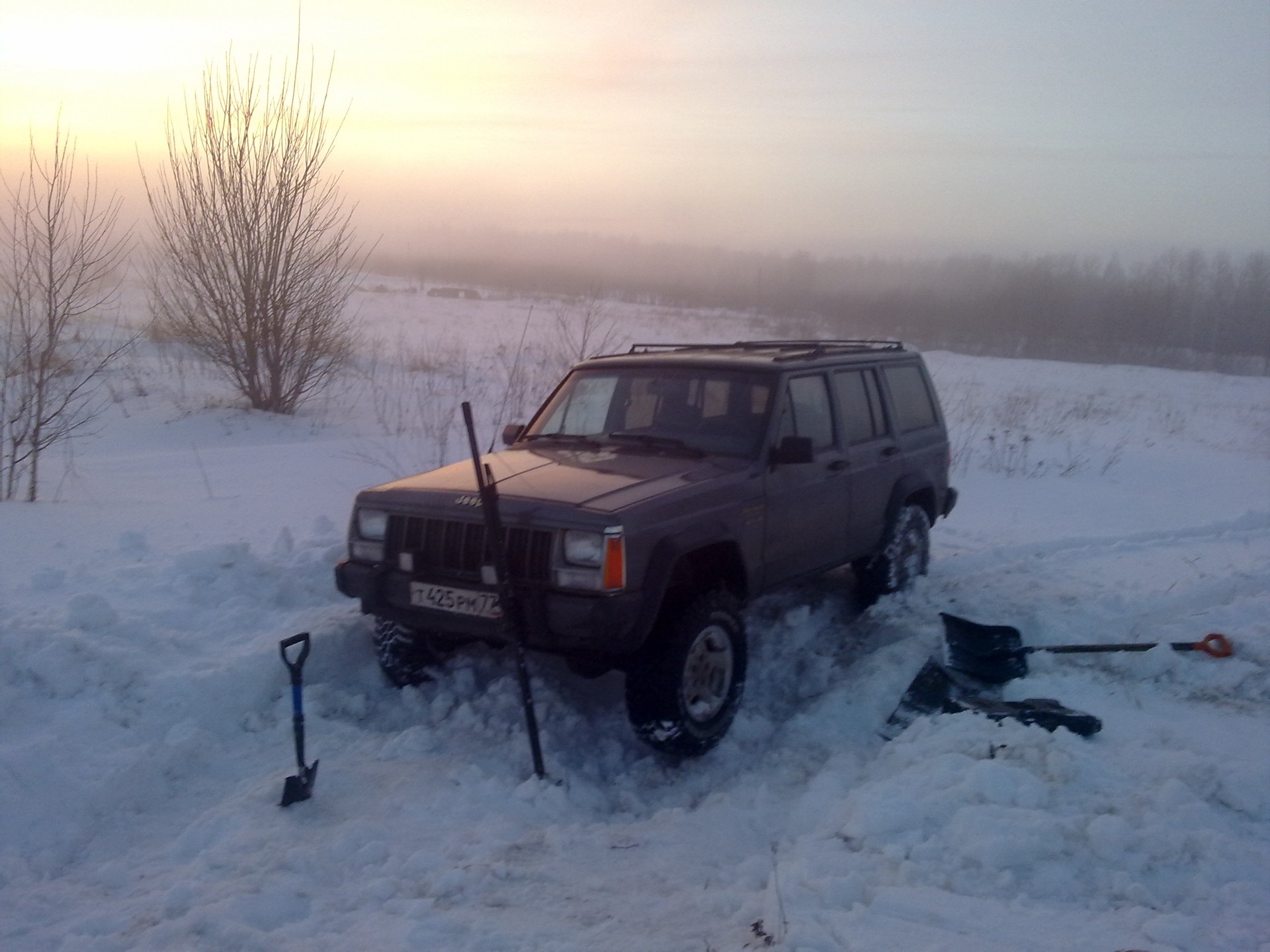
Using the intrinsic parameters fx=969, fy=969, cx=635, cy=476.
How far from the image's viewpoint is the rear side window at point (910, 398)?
6727mm

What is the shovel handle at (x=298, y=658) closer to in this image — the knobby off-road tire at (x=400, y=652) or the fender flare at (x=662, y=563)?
the knobby off-road tire at (x=400, y=652)

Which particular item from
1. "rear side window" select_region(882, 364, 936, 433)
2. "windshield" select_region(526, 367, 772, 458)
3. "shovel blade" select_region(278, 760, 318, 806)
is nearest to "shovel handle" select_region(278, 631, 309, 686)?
"shovel blade" select_region(278, 760, 318, 806)

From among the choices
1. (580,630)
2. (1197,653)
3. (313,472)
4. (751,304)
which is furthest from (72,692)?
(751,304)

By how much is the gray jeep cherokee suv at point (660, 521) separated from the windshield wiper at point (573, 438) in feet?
0.05

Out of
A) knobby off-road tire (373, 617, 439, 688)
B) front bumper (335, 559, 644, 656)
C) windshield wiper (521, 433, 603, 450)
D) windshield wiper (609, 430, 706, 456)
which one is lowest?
knobby off-road tire (373, 617, 439, 688)

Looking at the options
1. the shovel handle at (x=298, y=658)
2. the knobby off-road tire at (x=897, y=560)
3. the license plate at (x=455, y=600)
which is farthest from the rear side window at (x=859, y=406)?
the shovel handle at (x=298, y=658)

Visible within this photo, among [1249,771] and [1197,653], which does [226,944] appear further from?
A: [1197,653]

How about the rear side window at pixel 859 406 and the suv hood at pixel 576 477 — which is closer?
the suv hood at pixel 576 477

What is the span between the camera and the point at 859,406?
628 centimetres

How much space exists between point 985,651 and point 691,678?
6.09 ft

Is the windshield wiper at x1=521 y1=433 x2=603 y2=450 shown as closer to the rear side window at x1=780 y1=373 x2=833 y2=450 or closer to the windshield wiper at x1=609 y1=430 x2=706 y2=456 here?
the windshield wiper at x1=609 y1=430 x2=706 y2=456

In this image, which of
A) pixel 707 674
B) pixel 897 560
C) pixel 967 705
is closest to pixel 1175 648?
pixel 967 705

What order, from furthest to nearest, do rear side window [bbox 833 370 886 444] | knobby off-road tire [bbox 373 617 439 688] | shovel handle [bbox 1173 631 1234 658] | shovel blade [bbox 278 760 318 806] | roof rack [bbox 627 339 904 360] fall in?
roof rack [bbox 627 339 904 360]
rear side window [bbox 833 370 886 444]
shovel handle [bbox 1173 631 1234 658]
knobby off-road tire [bbox 373 617 439 688]
shovel blade [bbox 278 760 318 806]

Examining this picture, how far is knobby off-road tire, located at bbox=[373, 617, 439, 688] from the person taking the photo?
16.4 ft
